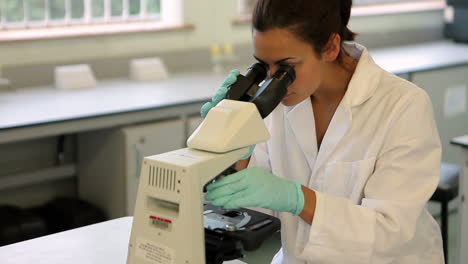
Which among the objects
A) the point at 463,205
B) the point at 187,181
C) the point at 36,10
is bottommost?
the point at 463,205

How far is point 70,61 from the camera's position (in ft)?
11.1

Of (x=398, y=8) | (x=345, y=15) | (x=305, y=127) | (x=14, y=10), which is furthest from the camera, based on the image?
(x=398, y=8)

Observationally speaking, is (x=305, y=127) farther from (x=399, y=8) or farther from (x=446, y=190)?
(x=399, y=8)

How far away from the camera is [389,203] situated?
149cm

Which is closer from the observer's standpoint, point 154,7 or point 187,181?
point 187,181

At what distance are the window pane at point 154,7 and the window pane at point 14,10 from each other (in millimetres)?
700

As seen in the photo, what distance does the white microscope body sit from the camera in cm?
124

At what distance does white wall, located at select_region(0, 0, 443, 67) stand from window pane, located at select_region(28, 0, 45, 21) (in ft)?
0.48

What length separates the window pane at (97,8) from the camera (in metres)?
3.54

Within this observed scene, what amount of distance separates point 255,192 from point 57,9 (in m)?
2.35

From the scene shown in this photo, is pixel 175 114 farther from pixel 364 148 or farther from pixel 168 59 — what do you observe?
pixel 364 148

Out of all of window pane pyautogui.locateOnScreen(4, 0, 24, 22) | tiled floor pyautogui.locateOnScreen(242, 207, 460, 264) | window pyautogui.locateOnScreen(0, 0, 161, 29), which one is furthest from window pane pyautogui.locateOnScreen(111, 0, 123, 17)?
tiled floor pyautogui.locateOnScreen(242, 207, 460, 264)

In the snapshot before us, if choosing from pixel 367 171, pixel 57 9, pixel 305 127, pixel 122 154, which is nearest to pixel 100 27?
pixel 57 9

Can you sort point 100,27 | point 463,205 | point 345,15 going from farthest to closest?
1. point 100,27
2. point 463,205
3. point 345,15
